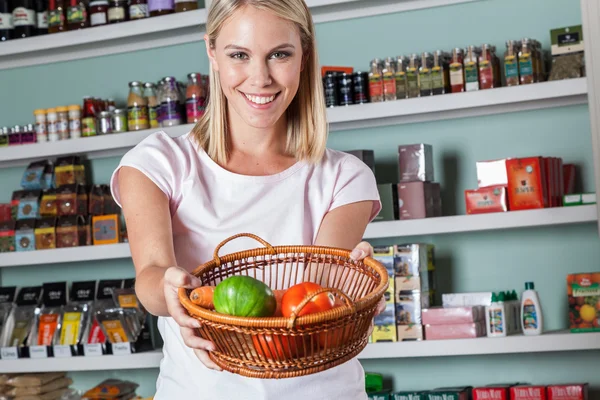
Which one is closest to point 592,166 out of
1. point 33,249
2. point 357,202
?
point 357,202

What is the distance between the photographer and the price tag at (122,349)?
306cm

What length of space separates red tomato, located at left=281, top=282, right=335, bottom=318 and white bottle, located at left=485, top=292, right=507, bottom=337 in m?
1.69

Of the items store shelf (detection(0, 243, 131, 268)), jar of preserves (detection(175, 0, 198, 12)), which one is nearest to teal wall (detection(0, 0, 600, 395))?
jar of preserves (detection(175, 0, 198, 12))

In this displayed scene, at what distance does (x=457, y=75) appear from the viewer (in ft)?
9.15

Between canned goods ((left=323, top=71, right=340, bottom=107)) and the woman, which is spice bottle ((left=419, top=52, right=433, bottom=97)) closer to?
canned goods ((left=323, top=71, right=340, bottom=107))

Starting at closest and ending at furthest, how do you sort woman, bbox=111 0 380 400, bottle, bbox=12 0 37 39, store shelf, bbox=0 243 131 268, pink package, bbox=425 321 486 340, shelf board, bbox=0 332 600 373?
woman, bbox=111 0 380 400 < shelf board, bbox=0 332 600 373 < pink package, bbox=425 321 486 340 < store shelf, bbox=0 243 131 268 < bottle, bbox=12 0 37 39

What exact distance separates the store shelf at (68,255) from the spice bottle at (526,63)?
1451 millimetres

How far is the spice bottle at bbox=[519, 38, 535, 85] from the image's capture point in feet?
8.95

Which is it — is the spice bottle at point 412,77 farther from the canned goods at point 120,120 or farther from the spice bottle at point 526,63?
the canned goods at point 120,120

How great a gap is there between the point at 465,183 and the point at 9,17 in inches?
73.4

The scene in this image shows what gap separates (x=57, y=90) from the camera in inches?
143

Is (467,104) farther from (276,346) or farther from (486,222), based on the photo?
(276,346)

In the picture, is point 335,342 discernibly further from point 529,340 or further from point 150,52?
point 150,52

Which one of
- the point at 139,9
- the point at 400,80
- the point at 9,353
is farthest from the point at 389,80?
the point at 9,353
